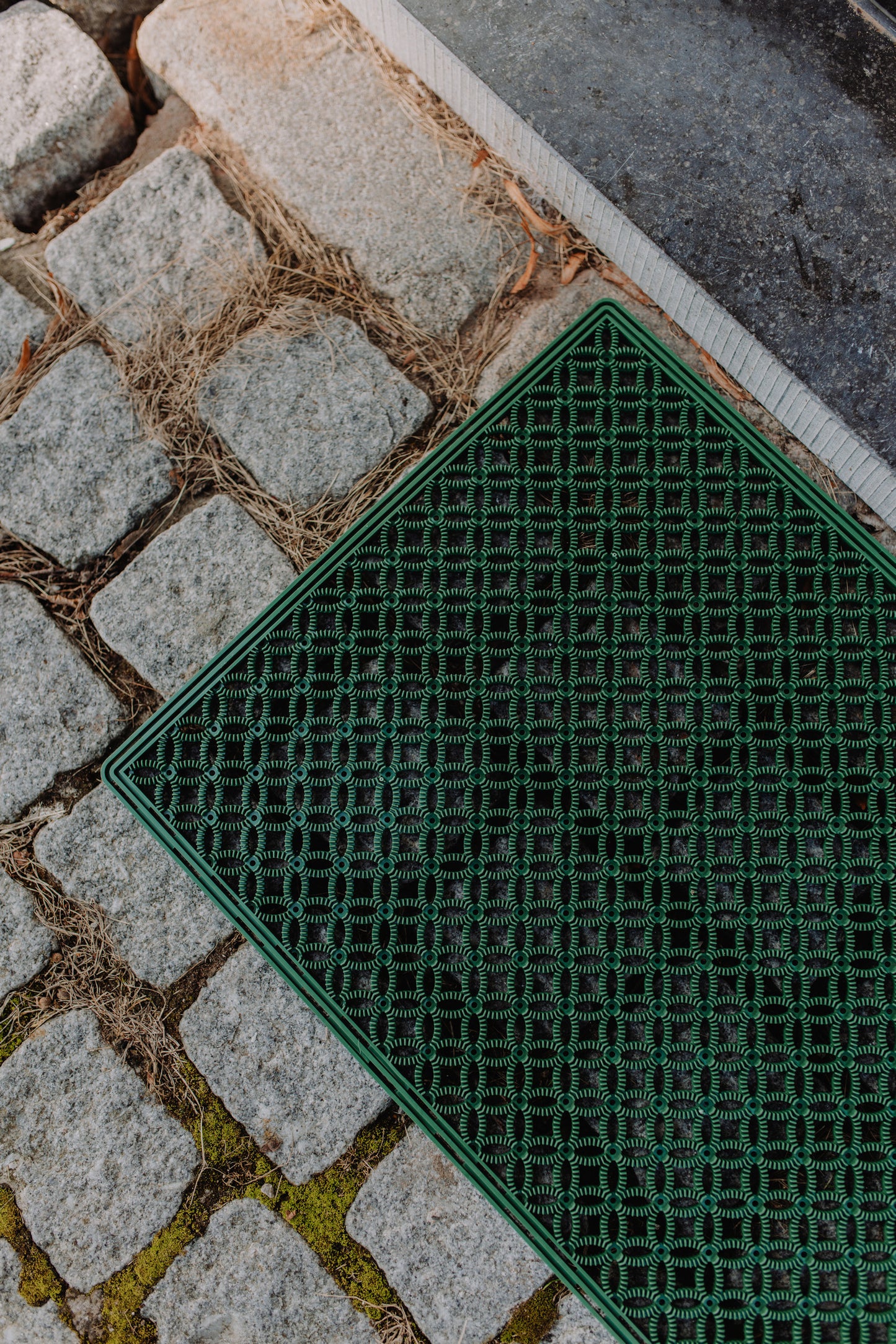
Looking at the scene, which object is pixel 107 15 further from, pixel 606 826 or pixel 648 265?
pixel 606 826

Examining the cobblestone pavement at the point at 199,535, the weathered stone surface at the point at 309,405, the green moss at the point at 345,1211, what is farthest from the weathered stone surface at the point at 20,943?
the weathered stone surface at the point at 309,405

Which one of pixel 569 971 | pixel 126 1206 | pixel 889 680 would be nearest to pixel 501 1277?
pixel 569 971

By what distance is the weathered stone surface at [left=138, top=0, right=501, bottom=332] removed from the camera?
2.20 meters

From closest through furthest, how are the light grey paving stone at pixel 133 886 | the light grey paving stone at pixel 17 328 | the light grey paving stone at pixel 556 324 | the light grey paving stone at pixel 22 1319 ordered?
the light grey paving stone at pixel 22 1319 → the light grey paving stone at pixel 133 886 → the light grey paving stone at pixel 556 324 → the light grey paving stone at pixel 17 328

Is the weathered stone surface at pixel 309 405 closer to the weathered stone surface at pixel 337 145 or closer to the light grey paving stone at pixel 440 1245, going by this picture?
the weathered stone surface at pixel 337 145

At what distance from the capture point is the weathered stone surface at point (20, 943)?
2068 mm

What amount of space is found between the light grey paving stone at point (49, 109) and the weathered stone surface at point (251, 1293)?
8.76 feet

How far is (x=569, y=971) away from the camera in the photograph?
69.3 inches

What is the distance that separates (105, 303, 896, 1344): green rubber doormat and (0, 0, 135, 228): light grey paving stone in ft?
4.60

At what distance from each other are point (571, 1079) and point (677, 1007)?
0.86 ft

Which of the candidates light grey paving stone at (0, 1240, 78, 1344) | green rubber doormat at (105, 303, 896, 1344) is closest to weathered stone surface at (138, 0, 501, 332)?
green rubber doormat at (105, 303, 896, 1344)

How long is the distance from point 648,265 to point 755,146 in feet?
1.08

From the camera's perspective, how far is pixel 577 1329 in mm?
1832

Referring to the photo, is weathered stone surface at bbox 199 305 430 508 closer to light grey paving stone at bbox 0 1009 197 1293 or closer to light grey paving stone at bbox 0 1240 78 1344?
light grey paving stone at bbox 0 1009 197 1293
